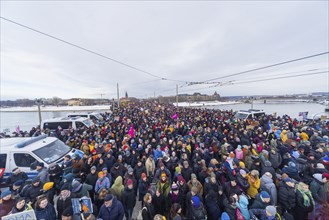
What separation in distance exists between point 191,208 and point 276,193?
2388 mm

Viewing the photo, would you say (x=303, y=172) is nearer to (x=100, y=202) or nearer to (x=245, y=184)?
(x=245, y=184)

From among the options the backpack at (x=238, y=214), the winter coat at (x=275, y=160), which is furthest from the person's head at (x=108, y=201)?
the winter coat at (x=275, y=160)

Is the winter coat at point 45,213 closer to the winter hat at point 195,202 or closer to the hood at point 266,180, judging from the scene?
the winter hat at point 195,202

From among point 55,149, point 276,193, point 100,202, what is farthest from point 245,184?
point 55,149

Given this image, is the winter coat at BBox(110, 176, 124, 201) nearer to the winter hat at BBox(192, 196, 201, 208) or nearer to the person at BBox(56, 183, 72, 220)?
the person at BBox(56, 183, 72, 220)

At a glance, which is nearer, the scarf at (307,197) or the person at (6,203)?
the person at (6,203)

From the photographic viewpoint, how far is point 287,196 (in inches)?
143

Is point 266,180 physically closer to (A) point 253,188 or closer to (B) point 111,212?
(A) point 253,188

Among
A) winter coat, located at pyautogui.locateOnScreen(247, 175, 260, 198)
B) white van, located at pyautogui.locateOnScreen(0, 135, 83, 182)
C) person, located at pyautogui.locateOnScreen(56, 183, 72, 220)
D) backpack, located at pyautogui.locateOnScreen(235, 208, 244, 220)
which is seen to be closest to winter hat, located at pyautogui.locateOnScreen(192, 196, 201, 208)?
backpack, located at pyautogui.locateOnScreen(235, 208, 244, 220)

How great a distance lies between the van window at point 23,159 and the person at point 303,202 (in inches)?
311

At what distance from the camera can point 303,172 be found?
15.5ft

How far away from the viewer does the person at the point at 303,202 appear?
347cm

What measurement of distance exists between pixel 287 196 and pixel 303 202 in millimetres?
303

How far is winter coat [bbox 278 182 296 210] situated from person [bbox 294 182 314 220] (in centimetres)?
9
